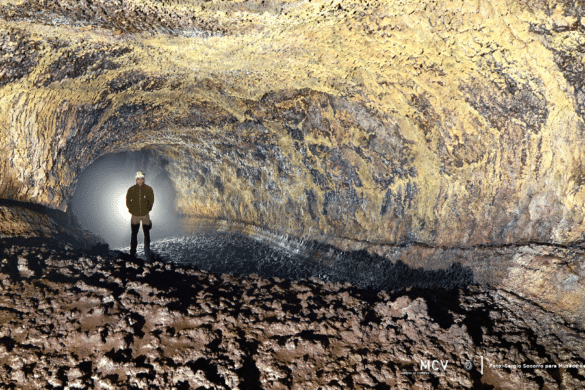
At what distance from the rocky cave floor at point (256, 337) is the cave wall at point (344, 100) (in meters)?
0.97

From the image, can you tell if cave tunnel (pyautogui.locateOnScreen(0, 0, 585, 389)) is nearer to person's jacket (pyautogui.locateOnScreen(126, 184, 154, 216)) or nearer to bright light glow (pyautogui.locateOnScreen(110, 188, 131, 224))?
person's jacket (pyautogui.locateOnScreen(126, 184, 154, 216))

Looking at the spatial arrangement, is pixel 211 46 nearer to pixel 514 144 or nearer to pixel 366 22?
pixel 366 22

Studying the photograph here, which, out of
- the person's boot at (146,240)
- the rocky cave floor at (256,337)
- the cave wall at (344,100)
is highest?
the cave wall at (344,100)

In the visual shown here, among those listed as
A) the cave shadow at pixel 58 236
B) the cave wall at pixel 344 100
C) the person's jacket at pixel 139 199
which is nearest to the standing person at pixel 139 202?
the person's jacket at pixel 139 199

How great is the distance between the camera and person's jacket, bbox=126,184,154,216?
430cm

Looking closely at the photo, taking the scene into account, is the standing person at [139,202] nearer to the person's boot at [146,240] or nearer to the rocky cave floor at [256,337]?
the person's boot at [146,240]

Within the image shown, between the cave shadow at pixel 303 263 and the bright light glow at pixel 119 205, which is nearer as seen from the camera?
the cave shadow at pixel 303 263

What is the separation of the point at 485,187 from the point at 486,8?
150 cm

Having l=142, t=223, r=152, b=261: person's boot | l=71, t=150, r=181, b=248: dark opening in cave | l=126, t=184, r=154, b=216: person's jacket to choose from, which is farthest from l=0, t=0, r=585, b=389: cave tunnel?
l=71, t=150, r=181, b=248: dark opening in cave

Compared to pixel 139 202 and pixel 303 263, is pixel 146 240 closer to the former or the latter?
pixel 139 202

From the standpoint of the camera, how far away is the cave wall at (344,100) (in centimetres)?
256

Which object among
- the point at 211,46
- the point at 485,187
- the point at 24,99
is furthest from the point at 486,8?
the point at 24,99

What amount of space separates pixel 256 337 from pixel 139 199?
2633 mm

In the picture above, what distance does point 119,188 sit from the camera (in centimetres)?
983
